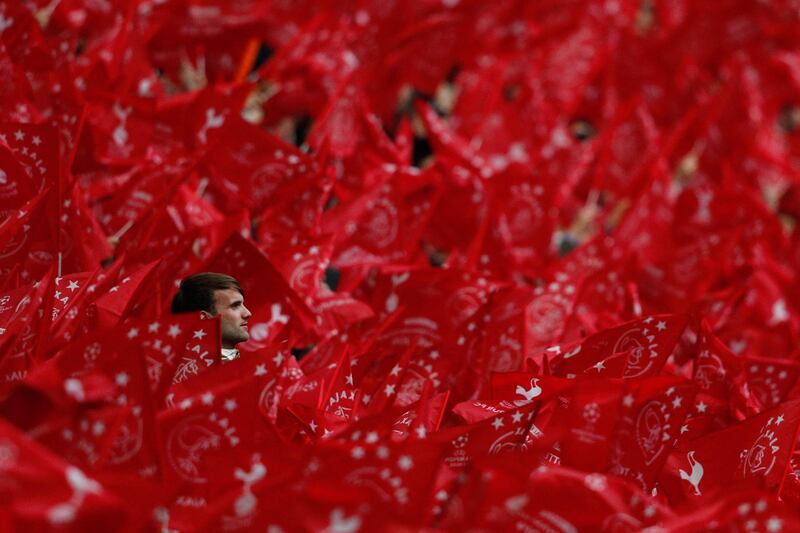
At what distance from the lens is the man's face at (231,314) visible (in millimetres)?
1348

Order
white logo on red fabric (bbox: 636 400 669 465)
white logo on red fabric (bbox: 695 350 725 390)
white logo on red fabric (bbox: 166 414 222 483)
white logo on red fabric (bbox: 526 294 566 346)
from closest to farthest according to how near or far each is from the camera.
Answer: white logo on red fabric (bbox: 166 414 222 483) < white logo on red fabric (bbox: 636 400 669 465) < white logo on red fabric (bbox: 695 350 725 390) < white logo on red fabric (bbox: 526 294 566 346)

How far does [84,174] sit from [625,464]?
3.65 feet

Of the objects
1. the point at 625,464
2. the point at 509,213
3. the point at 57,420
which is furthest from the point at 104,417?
the point at 509,213

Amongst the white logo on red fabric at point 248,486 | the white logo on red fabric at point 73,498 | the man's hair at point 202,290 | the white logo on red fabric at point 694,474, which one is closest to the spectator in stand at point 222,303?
the man's hair at point 202,290

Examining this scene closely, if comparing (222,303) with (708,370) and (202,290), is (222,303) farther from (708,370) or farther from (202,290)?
(708,370)

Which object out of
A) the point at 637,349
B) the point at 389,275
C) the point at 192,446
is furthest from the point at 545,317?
the point at 192,446

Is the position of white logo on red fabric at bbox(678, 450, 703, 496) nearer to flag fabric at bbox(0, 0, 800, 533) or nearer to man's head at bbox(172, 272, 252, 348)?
flag fabric at bbox(0, 0, 800, 533)

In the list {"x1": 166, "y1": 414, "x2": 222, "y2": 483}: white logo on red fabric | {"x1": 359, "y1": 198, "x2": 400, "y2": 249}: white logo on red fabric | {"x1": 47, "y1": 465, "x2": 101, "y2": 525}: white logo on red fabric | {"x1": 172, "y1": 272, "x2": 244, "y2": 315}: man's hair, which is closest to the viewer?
{"x1": 47, "y1": 465, "x2": 101, "y2": 525}: white logo on red fabric

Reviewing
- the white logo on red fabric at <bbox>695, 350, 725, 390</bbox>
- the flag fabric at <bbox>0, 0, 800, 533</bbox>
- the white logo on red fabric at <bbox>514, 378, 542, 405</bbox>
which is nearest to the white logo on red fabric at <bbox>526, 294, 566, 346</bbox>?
the flag fabric at <bbox>0, 0, 800, 533</bbox>

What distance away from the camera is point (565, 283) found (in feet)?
5.97

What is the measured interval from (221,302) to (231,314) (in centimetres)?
2

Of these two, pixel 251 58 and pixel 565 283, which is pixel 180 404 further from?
pixel 251 58

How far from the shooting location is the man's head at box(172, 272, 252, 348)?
4.42 feet

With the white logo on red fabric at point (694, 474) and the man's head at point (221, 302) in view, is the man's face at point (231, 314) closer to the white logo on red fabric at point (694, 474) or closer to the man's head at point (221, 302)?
the man's head at point (221, 302)
